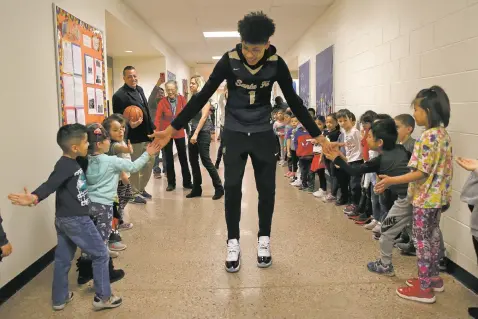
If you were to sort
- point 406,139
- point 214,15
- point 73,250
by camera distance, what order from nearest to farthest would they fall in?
point 73,250 < point 406,139 < point 214,15

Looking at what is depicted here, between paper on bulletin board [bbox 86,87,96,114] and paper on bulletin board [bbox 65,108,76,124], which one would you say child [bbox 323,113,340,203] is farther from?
paper on bulletin board [bbox 65,108,76,124]

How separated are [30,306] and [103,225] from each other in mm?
584

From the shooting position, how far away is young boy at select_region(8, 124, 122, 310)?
6.93 feet

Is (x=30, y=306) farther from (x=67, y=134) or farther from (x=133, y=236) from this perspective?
(x=133, y=236)

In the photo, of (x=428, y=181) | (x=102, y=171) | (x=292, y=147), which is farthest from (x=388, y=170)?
(x=292, y=147)

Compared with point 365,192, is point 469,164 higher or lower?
higher

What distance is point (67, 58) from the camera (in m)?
3.42

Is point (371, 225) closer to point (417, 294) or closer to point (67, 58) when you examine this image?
point (417, 294)

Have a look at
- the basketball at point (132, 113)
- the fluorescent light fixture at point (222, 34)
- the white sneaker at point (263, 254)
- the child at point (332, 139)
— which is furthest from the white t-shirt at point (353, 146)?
the fluorescent light fixture at point (222, 34)

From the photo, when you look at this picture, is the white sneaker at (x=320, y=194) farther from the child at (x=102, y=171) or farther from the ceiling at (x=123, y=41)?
the ceiling at (x=123, y=41)

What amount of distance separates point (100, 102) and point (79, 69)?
0.63 meters

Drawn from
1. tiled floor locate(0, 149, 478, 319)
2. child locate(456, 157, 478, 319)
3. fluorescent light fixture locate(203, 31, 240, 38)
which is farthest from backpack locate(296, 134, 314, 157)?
fluorescent light fixture locate(203, 31, 240, 38)

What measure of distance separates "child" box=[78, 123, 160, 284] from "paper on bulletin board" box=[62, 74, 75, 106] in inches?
43.2

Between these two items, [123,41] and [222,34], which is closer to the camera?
[123,41]
